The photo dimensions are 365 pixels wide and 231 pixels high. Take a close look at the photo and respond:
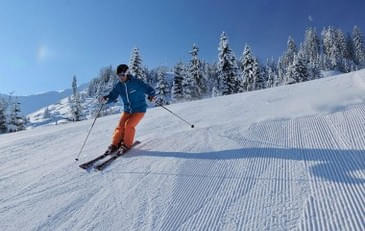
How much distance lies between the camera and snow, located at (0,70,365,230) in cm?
280

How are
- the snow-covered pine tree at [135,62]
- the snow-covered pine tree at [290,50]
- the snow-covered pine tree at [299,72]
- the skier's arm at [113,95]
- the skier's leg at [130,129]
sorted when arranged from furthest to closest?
the snow-covered pine tree at [290,50], the snow-covered pine tree at [299,72], the snow-covered pine tree at [135,62], the skier's arm at [113,95], the skier's leg at [130,129]

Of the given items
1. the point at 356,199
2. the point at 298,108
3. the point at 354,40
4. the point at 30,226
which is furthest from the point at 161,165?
the point at 354,40

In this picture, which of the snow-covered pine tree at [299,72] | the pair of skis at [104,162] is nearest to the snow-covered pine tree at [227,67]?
the snow-covered pine tree at [299,72]

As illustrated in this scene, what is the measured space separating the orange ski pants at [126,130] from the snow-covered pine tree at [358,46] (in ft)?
355

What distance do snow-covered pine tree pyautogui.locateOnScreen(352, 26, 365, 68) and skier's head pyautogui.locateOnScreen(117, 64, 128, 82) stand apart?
355ft

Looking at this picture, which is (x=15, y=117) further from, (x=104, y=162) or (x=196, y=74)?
(x=104, y=162)

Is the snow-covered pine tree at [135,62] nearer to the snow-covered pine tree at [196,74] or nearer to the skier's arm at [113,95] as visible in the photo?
the snow-covered pine tree at [196,74]

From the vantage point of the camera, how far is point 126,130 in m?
5.55

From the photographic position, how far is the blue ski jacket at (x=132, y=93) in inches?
234

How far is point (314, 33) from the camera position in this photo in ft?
392

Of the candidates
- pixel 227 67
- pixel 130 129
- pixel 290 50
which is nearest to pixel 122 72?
pixel 130 129

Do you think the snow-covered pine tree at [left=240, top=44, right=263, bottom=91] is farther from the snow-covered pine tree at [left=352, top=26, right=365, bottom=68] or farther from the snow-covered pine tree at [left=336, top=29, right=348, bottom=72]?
the snow-covered pine tree at [left=352, top=26, right=365, bottom=68]

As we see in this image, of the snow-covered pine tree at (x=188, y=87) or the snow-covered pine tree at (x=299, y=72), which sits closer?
the snow-covered pine tree at (x=188, y=87)

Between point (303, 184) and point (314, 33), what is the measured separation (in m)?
130
